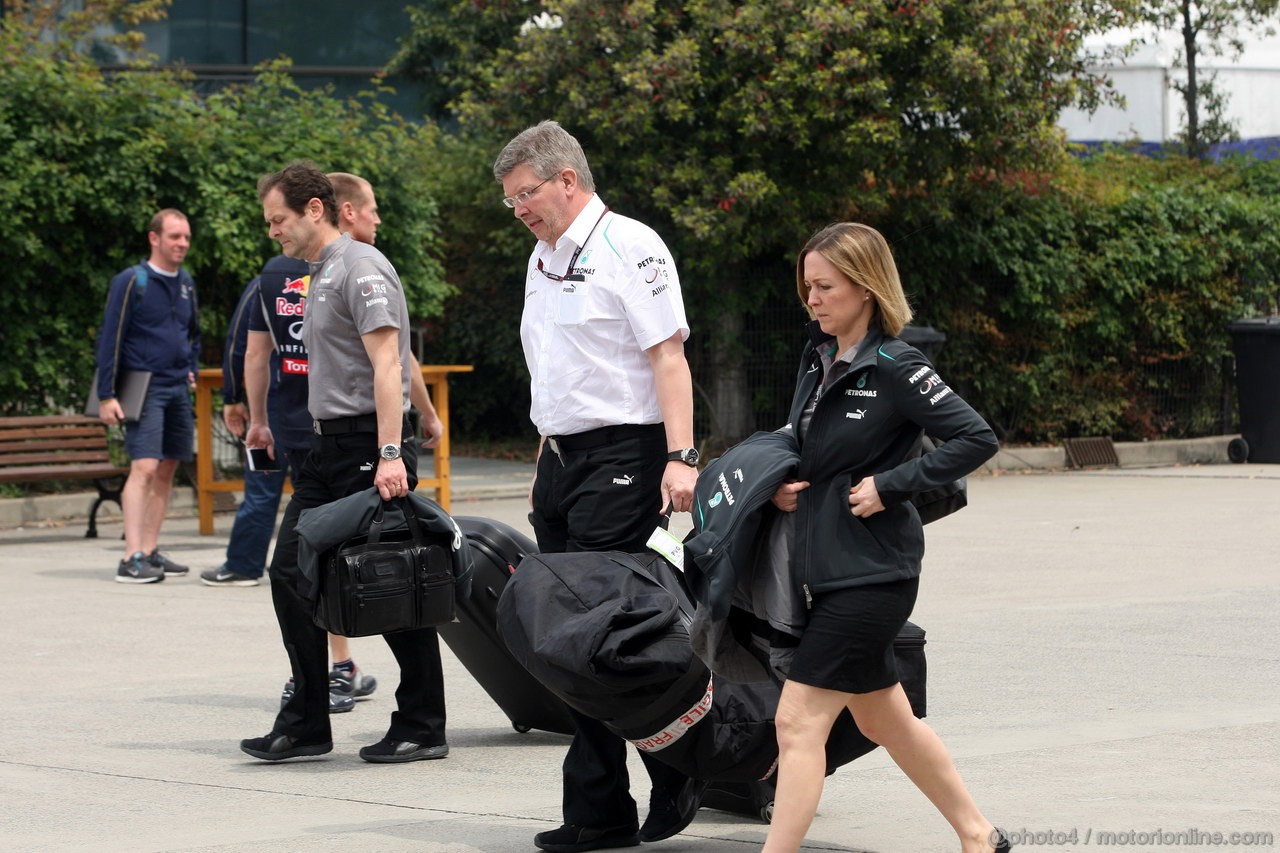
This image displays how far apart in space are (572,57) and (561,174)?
1113cm

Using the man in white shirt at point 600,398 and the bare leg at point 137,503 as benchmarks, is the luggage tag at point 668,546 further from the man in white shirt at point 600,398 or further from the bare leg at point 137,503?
the bare leg at point 137,503

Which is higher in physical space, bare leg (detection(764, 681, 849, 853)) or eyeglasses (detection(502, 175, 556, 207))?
eyeglasses (detection(502, 175, 556, 207))

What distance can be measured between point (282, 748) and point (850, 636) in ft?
8.42

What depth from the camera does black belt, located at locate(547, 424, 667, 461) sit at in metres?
4.87

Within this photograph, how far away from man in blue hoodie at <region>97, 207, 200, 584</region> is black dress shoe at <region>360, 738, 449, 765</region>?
4531mm

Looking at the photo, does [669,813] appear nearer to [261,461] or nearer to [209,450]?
[261,461]

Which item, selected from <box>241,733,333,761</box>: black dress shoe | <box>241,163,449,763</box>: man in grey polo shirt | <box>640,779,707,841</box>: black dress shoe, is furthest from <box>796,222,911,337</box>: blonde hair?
<box>241,733,333,761</box>: black dress shoe

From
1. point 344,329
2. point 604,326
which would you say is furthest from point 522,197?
point 344,329

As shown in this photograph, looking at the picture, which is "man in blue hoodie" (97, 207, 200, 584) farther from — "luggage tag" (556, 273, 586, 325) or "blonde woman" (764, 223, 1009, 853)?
"blonde woman" (764, 223, 1009, 853)

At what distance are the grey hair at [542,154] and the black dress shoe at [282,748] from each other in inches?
83.1

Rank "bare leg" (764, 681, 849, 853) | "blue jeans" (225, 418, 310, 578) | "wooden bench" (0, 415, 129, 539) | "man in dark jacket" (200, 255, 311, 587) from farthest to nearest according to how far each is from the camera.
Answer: "wooden bench" (0, 415, 129, 539), "blue jeans" (225, 418, 310, 578), "man in dark jacket" (200, 255, 311, 587), "bare leg" (764, 681, 849, 853)

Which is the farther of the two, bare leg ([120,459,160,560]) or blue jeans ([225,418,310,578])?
bare leg ([120,459,160,560])

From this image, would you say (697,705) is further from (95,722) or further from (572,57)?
(572,57)

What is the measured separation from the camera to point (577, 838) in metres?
4.68
